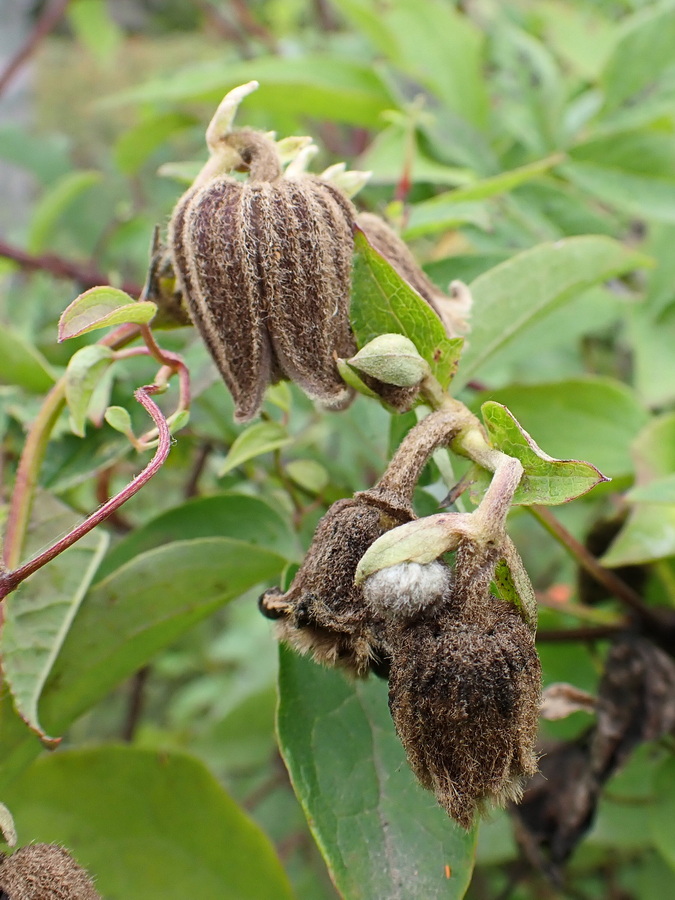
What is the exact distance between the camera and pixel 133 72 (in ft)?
17.9

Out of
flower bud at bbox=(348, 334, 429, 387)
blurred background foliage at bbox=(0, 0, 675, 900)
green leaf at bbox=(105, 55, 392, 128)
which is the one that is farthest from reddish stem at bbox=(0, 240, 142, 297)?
flower bud at bbox=(348, 334, 429, 387)

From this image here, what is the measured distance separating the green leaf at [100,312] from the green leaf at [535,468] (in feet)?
1.04

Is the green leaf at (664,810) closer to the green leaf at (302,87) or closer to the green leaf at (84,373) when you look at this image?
the green leaf at (84,373)

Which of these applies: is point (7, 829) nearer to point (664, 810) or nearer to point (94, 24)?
point (664, 810)

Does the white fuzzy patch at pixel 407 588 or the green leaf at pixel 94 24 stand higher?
the green leaf at pixel 94 24

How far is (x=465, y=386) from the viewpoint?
45.4 inches

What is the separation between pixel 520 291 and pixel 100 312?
47 centimetres

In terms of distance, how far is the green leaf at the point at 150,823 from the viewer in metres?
0.97

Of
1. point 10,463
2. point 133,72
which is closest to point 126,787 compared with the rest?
point 10,463

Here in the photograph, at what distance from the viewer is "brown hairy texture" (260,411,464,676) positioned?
2.00 feet

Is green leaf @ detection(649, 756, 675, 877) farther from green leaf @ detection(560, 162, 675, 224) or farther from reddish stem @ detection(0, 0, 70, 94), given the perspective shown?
reddish stem @ detection(0, 0, 70, 94)

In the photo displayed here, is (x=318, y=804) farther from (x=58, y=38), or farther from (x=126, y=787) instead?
(x=58, y=38)

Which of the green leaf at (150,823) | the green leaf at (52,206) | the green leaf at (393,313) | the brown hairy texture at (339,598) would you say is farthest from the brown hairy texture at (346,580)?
A: the green leaf at (52,206)

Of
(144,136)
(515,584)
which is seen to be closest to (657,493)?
(515,584)
